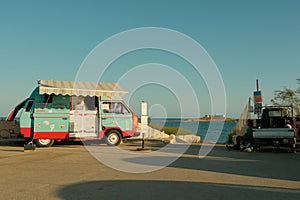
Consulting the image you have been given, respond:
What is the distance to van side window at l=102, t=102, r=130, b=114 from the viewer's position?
57.4 feet

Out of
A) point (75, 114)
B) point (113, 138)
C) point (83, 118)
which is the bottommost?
point (113, 138)

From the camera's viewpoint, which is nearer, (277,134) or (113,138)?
(277,134)

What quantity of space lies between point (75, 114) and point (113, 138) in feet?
7.76

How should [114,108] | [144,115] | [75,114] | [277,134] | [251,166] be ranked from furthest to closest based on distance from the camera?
1. [114,108]
2. [75,114]
3. [144,115]
4. [277,134]
5. [251,166]

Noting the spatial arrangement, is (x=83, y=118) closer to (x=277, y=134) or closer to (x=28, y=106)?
(x=28, y=106)

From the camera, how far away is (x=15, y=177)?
8.27 metres

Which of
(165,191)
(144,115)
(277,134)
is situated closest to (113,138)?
(144,115)

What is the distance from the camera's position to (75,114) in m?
17.0

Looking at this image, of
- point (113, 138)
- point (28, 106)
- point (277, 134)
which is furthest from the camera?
point (113, 138)

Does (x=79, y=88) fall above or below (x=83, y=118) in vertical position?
above

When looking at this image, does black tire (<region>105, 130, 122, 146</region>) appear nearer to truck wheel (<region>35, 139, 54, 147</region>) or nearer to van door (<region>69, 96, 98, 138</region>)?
van door (<region>69, 96, 98, 138</region>)

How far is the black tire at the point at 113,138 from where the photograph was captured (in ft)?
57.0

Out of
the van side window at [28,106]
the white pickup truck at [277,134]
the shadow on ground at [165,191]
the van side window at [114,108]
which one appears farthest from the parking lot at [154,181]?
the van side window at [114,108]

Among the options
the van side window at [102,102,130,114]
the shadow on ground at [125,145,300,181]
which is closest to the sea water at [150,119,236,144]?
the van side window at [102,102,130,114]
